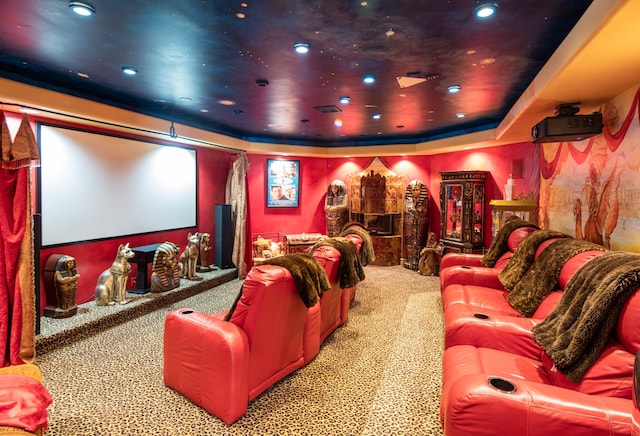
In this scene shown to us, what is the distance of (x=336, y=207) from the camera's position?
23.9ft

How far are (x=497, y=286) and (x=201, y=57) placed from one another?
360 cm

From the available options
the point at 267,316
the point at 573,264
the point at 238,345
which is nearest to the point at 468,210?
the point at 573,264

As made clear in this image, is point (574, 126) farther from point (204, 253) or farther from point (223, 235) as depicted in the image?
point (204, 253)

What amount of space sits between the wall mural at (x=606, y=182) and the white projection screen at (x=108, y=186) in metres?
5.19

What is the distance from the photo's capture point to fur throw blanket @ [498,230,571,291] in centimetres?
317

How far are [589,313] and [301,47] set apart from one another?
240cm

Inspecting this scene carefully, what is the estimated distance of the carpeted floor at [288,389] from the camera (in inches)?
89.4

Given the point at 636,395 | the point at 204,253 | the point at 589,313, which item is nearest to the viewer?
the point at 636,395

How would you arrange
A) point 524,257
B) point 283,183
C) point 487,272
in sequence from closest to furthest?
1. point 524,257
2. point 487,272
3. point 283,183

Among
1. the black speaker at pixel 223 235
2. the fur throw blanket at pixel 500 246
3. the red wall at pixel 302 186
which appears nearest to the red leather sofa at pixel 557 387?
the fur throw blanket at pixel 500 246

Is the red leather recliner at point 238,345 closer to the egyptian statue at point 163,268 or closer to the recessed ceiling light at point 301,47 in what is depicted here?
the recessed ceiling light at point 301,47

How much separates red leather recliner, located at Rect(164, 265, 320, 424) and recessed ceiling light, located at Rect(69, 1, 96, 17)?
1.84 m

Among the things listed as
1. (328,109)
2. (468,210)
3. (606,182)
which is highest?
(328,109)

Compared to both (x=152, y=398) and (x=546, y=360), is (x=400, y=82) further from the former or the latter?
(x=152, y=398)
